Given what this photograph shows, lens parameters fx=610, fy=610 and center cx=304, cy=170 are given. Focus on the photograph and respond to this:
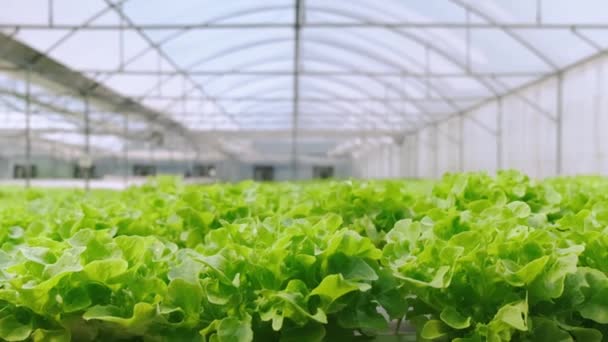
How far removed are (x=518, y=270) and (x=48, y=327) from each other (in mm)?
804

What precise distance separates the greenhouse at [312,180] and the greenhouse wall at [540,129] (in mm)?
69

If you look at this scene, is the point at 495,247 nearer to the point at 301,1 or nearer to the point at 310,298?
the point at 310,298

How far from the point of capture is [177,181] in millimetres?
3660

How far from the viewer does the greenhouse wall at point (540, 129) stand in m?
12.8

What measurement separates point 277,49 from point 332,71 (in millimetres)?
2084

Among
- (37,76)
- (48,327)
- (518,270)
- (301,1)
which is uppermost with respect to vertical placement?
(301,1)

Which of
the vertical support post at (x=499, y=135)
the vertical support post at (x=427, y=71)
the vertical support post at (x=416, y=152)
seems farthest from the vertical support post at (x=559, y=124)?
the vertical support post at (x=416, y=152)

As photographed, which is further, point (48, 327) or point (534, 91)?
point (534, 91)

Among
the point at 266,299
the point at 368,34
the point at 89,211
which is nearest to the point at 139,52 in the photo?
the point at 368,34

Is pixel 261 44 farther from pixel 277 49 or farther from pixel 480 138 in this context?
pixel 480 138

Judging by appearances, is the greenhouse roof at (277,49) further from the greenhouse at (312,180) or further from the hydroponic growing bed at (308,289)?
the hydroponic growing bed at (308,289)

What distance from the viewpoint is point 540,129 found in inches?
611

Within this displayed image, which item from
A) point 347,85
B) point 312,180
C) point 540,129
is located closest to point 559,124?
point 540,129

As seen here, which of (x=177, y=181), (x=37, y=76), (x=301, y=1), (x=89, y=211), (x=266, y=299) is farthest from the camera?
(x=37, y=76)
